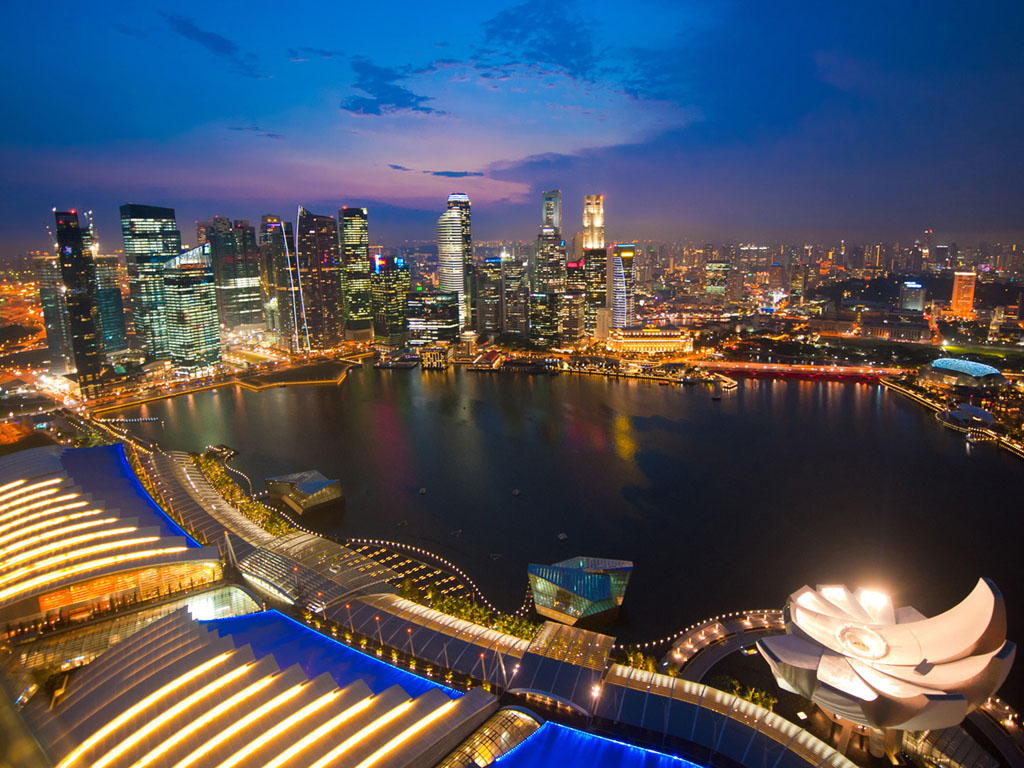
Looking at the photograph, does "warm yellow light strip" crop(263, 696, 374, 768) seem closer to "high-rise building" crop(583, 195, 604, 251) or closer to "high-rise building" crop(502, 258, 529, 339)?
"high-rise building" crop(502, 258, 529, 339)

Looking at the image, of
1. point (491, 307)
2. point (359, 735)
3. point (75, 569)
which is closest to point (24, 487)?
point (75, 569)

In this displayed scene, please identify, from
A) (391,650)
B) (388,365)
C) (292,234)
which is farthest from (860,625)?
(292,234)

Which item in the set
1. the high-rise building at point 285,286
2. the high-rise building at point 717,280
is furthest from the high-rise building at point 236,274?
the high-rise building at point 717,280

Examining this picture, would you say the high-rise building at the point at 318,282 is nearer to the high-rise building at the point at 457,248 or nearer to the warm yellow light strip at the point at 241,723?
the high-rise building at the point at 457,248

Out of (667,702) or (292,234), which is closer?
(667,702)

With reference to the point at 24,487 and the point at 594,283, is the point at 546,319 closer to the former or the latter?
the point at 594,283

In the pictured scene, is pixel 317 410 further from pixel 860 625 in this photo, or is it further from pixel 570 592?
pixel 860 625
